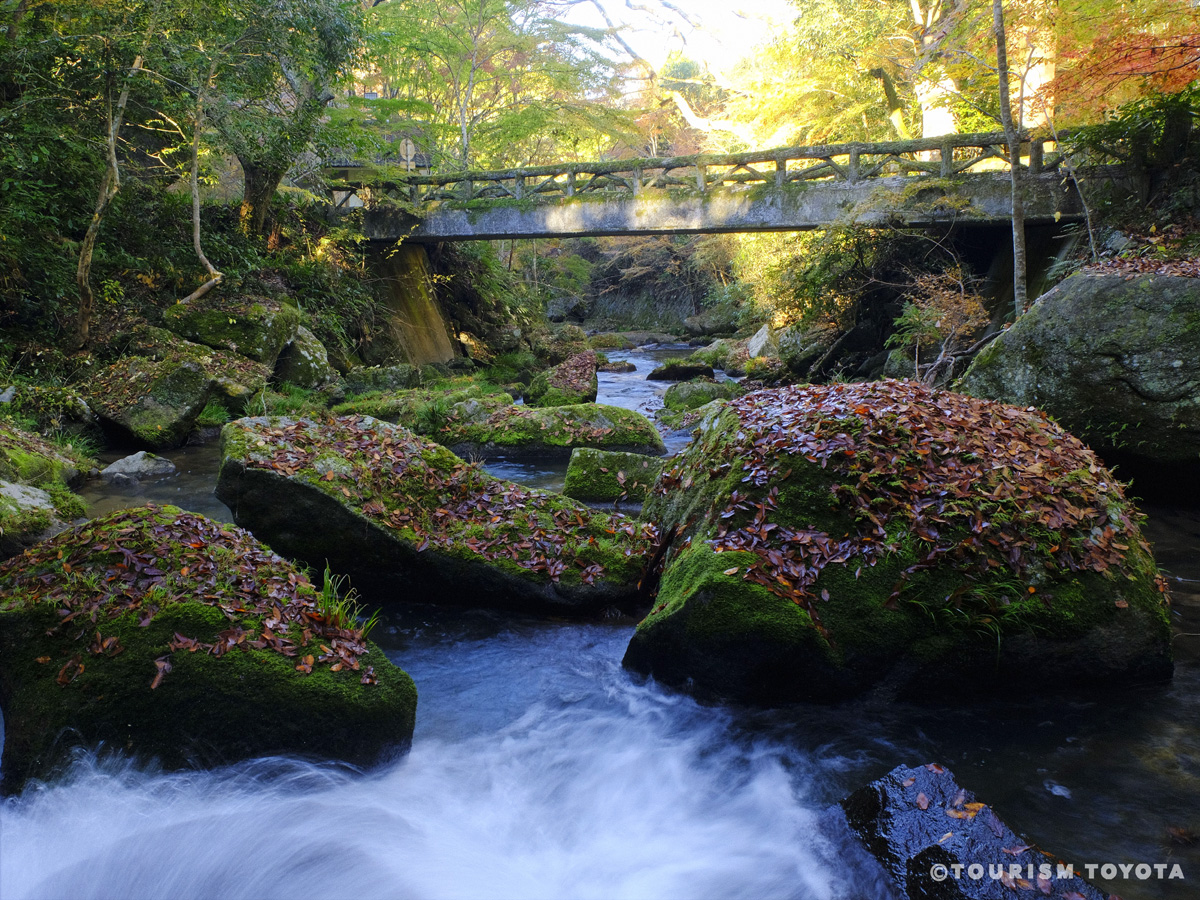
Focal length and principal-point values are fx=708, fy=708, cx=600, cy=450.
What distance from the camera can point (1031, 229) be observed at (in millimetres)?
13133

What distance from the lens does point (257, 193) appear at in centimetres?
1508

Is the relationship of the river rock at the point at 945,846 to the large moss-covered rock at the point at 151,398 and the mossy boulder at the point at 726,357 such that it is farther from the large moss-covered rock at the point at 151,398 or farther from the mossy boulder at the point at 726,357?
the mossy boulder at the point at 726,357

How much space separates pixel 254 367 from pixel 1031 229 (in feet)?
46.6

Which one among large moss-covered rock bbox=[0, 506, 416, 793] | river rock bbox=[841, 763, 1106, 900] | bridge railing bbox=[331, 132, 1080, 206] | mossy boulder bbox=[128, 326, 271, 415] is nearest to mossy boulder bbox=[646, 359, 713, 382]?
bridge railing bbox=[331, 132, 1080, 206]

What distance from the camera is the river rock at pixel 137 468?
853 centimetres

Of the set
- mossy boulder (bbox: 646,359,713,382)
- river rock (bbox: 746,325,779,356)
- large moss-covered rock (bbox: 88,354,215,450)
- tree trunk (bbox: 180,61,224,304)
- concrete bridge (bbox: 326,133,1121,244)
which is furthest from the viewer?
mossy boulder (bbox: 646,359,713,382)

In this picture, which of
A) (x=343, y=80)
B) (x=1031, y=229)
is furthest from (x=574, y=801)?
(x=343, y=80)

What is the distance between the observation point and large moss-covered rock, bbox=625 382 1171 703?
3857 millimetres

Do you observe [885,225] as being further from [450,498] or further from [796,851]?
[796,851]

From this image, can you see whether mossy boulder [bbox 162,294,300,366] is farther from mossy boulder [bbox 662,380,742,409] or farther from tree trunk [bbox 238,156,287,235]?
mossy boulder [bbox 662,380,742,409]

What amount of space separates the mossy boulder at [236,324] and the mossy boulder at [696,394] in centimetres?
741

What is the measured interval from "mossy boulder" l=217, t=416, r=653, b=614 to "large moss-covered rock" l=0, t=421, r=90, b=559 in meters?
1.75

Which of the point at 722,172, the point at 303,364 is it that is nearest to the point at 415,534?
the point at 303,364

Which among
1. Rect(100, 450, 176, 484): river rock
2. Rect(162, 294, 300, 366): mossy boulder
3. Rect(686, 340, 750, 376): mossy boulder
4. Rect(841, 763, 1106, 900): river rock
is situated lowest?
Rect(841, 763, 1106, 900): river rock
